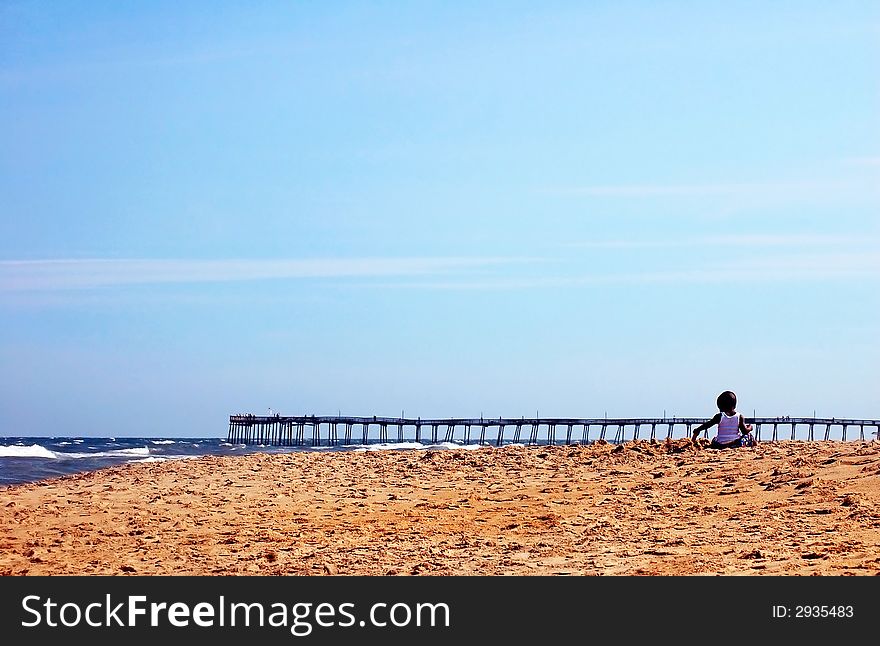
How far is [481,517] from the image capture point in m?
13.4

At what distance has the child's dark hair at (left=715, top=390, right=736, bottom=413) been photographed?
62.6 ft

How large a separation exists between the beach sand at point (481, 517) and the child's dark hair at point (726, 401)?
0.89 m

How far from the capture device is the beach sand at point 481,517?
1042 centimetres

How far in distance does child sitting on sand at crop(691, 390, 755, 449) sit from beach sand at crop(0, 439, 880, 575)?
1.33 ft

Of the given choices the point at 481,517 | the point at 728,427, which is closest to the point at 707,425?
the point at 728,427

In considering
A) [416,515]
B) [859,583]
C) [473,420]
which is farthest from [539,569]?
[473,420]

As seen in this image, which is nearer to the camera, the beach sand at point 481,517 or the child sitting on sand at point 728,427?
the beach sand at point 481,517

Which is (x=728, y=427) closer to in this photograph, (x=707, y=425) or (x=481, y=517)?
(x=707, y=425)

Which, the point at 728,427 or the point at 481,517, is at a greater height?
the point at 728,427

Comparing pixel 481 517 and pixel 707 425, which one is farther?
pixel 707 425

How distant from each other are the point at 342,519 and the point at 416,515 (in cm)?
92

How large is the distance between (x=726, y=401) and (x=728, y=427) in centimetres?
49

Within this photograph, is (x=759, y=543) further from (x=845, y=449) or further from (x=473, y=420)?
(x=473, y=420)

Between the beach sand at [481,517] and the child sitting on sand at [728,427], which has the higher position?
the child sitting on sand at [728,427]
